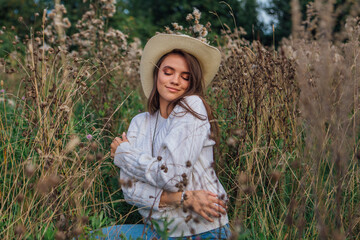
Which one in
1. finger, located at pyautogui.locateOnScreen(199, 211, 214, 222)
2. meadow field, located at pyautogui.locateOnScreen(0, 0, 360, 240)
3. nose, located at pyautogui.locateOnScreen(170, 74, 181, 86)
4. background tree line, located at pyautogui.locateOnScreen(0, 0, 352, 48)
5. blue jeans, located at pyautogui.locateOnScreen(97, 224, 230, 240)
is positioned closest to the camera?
meadow field, located at pyautogui.locateOnScreen(0, 0, 360, 240)

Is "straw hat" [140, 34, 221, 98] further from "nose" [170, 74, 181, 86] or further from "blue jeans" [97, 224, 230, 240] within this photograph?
"blue jeans" [97, 224, 230, 240]

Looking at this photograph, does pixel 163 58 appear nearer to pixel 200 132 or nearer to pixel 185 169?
pixel 200 132

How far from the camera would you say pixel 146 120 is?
2406 millimetres

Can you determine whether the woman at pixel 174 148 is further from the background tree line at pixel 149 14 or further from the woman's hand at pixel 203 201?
the background tree line at pixel 149 14

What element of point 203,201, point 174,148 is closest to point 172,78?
point 174,148

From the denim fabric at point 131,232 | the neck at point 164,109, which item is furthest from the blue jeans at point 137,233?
the neck at point 164,109

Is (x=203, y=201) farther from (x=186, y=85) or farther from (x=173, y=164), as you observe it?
(x=186, y=85)

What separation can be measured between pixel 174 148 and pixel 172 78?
0.53 m

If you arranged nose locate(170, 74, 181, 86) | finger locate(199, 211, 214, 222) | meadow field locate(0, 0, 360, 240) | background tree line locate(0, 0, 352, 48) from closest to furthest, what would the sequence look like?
meadow field locate(0, 0, 360, 240) → finger locate(199, 211, 214, 222) → nose locate(170, 74, 181, 86) → background tree line locate(0, 0, 352, 48)

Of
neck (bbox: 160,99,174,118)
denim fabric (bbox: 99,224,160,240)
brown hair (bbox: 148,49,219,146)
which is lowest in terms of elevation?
denim fabric (bbox: 99,224,160,240)

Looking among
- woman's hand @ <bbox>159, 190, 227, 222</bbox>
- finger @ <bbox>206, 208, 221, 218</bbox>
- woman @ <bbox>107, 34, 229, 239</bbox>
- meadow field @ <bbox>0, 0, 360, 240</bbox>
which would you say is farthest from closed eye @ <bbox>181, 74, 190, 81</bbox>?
finger @ <bbox>206, 208, 221, 218</bbox>

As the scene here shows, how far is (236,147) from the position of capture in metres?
2.46

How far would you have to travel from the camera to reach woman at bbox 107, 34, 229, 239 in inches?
74.3

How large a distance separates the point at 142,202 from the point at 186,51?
1001mm
